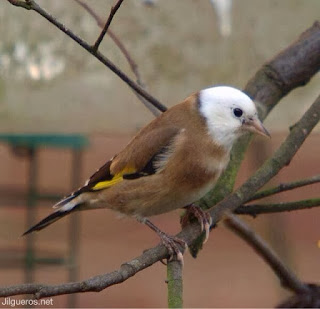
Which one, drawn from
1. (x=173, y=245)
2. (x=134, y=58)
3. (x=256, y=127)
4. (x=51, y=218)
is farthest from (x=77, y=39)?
(x=134, y=58)

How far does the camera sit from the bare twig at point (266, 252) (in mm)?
1726

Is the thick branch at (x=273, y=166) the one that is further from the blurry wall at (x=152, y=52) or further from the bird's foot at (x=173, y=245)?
the blurry wall at (x=152, y=52)

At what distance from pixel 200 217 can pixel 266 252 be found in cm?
17

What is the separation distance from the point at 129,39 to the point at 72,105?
37 cm

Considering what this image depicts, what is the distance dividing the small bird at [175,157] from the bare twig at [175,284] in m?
0.40

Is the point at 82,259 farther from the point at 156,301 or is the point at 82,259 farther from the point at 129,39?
the point at 129,39

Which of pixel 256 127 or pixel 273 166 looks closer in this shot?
pixel 273 166

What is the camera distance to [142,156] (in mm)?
2045

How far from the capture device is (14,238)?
15.6ft

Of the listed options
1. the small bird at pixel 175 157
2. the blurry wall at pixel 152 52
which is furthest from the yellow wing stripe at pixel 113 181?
the blurry wall at pixel 152 52

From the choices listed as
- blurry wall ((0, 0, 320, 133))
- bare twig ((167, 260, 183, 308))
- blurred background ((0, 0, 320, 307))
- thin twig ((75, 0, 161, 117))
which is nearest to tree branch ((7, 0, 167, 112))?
thin twig ((75, 0, 161, 117))

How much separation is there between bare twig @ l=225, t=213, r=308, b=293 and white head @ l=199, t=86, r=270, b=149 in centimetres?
20

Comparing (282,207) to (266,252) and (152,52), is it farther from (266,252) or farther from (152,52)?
(152,52)

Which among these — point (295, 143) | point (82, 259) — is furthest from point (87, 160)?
point (295, 143)
